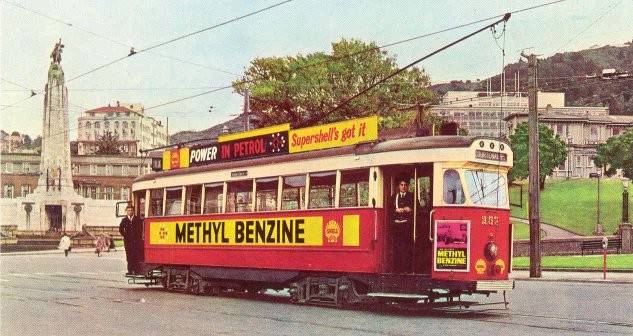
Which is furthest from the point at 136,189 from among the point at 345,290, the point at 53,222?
the point at 53,222

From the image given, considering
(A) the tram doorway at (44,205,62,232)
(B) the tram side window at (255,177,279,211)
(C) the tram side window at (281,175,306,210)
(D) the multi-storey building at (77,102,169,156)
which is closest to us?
(C) the tram side window at (281,175,306,210)

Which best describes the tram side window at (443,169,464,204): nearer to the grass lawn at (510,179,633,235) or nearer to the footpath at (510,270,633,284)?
the footpath at (510,270,633,284)

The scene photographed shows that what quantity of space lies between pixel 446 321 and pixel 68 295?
32.2 feet

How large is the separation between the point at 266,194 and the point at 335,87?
3517 centimetres

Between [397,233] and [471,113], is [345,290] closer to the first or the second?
[397,233]

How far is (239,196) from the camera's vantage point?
66.9 feet

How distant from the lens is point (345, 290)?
682 inches

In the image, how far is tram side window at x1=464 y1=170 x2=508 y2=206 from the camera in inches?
633

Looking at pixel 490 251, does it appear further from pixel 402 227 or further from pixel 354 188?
pixel 354 188

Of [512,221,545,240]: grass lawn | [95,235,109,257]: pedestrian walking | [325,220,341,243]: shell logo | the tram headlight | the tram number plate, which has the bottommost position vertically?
[95,235,109,257]: pedestrian walking

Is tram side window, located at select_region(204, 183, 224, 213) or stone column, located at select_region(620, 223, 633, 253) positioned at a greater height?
tram side window, located at select_region(204, 183, 224, 213)

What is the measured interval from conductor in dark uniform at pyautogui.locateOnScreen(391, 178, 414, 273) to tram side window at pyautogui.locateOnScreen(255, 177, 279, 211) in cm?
338

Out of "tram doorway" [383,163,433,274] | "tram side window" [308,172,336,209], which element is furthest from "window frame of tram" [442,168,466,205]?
"tram side window" [308,172,336,209]

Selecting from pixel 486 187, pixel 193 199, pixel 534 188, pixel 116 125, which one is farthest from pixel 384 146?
pixel 116 125
